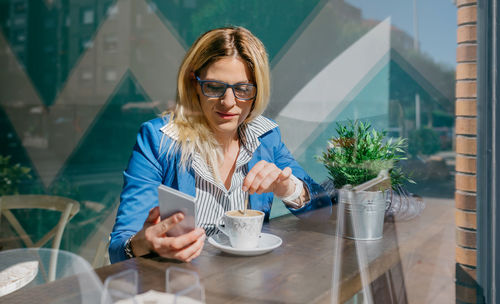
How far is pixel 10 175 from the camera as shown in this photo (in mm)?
2889

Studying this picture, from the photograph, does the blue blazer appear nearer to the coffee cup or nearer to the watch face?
the watch face

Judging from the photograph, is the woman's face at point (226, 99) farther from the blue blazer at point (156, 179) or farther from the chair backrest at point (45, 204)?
the chair backrest at point (45, 204)

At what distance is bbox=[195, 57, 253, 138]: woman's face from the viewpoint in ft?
3.69

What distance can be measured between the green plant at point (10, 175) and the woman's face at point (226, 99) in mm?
2234

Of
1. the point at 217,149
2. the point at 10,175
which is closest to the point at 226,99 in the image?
the point at 217,149

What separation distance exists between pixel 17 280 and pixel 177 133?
23.0 inches

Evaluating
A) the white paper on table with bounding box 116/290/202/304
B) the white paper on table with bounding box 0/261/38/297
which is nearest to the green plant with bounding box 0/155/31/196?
the white paper on table with bounding box 0/261/38/297

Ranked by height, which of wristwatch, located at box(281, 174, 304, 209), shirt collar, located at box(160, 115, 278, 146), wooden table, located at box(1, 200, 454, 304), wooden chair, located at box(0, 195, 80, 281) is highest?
shirt collar, located at box(160, 115, 278, 146)

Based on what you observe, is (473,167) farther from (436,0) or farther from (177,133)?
(177,133)

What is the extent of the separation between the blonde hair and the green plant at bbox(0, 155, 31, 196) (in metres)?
2.11

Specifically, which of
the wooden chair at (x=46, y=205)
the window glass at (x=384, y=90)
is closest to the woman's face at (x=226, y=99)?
the window glass at (x=384, y=90)

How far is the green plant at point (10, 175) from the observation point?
2.86 meters

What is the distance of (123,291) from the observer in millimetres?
640

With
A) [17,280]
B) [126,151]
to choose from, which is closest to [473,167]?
[17,280]
